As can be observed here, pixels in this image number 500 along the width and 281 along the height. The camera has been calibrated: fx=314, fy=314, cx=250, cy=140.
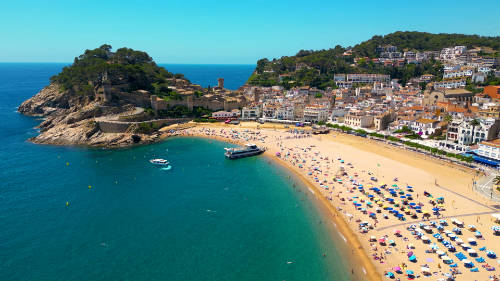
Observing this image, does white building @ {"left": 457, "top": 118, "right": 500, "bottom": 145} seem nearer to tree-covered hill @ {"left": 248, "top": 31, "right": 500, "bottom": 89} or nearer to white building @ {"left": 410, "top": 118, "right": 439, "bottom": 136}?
white building @ {"left": 410, "top": 118, "right": 439, "bottom": 136}

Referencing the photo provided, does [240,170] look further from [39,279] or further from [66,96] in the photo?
[66,96]

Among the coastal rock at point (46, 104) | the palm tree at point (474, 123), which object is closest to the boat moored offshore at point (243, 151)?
the palm tree at point (474, 123)

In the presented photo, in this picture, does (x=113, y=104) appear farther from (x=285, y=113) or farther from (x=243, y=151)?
(x=285, y=113)

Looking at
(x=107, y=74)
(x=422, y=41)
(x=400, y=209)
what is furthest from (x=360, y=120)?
(x=422, y=41)

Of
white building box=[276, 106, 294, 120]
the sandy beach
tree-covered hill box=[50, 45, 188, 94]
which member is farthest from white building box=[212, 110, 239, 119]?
the sandy beach

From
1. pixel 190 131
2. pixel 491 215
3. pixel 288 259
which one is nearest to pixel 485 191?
pixel 491 215

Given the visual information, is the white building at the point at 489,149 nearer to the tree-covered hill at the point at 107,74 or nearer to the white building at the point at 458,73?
the white building at the point at 458,73
